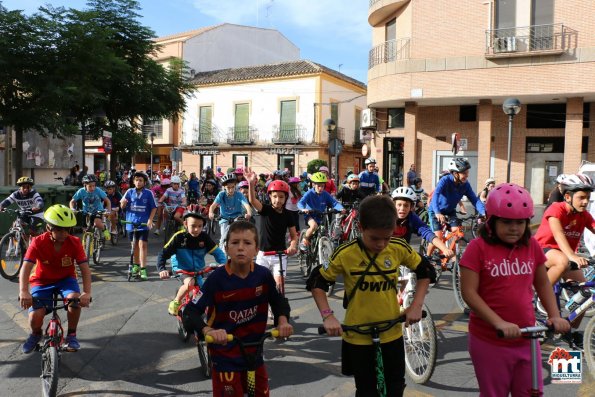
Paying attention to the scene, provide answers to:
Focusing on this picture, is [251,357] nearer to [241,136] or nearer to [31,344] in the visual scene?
[31,344]

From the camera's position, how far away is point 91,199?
10.4m

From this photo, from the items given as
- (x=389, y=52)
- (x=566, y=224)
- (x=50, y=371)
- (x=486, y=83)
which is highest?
(x=389, y=52)

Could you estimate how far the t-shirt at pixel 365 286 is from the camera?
10.0 feet


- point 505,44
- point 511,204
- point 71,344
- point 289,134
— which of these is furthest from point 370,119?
point 511,204

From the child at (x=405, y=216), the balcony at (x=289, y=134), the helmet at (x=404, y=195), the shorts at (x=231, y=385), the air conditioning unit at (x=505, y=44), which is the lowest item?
the shorts at (x=231, y=385)

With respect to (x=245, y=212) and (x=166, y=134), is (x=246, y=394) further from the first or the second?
(x=166, y=134)

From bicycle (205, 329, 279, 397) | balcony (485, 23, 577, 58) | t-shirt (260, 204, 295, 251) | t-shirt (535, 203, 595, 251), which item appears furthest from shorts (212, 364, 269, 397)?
balcony (485, 23, 577, 58)

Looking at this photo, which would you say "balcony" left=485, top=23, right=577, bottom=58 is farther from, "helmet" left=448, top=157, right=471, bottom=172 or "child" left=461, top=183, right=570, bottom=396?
"child" left=461, top=183, right=570, bottom=396

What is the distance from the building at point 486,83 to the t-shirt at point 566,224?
687 inches

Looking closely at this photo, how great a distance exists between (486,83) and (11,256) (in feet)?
63.2

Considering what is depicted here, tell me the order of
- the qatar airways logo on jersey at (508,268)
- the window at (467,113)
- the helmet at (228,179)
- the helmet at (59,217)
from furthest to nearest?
the window at (467,113) → the helmet at (228,179) → the helmet at (59,217) → the qatar airways logo on jersey at (508,268)

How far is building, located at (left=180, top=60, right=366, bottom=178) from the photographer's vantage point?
37.1m

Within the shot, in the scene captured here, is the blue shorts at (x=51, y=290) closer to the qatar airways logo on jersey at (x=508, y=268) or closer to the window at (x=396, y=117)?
the qatar airways logo on jersey at (x=508, y=268)

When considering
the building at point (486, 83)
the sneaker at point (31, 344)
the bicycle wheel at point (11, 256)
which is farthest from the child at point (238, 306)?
the building at point (486, 83)
